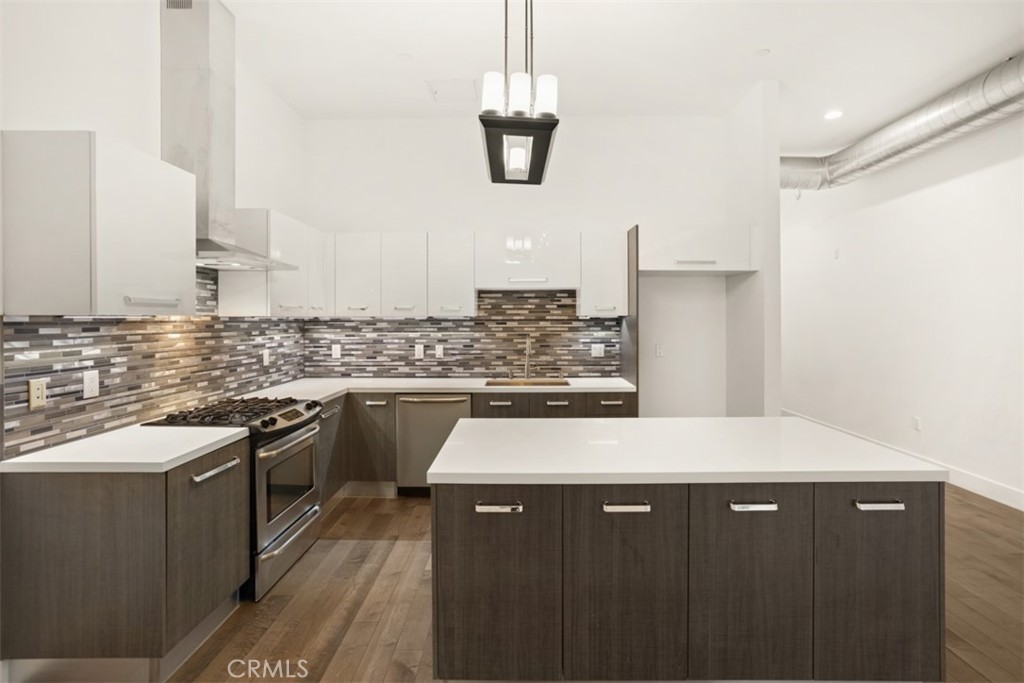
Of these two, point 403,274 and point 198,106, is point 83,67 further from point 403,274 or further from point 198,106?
point 403,274

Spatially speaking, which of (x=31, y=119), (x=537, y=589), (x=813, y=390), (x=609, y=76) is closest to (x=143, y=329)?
(x=31, y=119)

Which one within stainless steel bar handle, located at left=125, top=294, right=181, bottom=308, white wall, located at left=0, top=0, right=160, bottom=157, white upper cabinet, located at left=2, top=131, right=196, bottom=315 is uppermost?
white wall, located at left=0, top=0, right=160, bottom=157

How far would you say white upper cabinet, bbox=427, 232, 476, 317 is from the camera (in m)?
4.08

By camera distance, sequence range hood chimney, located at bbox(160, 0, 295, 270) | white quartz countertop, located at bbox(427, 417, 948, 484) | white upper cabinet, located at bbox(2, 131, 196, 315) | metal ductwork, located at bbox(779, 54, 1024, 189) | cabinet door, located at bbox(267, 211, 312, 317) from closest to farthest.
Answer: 1. white quartz countertop, located at bbox(427, 417, 948, 484)
2. white upper cabinet, located at bbox(2, 131, 196, 315)
3. range hood chimney, located at bbox(160, 0, 295, 270)
4. cabinet door, located at bbox(267, 211, 312, 317)
5. metal ductwork, located at bbox(779, 54, 1024, 189)

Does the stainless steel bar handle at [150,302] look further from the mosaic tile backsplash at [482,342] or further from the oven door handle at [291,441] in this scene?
the mosaic tile backsplash at [482,342]

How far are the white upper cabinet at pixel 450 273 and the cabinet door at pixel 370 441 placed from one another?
33.5 inches

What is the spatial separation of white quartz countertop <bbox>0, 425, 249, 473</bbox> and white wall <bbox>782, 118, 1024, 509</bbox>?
202 inches

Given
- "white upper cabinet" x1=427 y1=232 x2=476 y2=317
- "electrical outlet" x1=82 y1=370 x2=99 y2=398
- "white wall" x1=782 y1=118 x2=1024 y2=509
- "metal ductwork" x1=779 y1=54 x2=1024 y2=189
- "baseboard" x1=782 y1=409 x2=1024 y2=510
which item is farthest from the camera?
A: "white upper cabinet" x1=427 y1=232 x2=476 y2=317

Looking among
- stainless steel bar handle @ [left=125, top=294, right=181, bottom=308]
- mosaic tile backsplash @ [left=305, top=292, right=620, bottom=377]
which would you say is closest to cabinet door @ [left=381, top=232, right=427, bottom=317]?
mosaic tile backsplash @ [left=305, top=292, right=620, bottom=377]

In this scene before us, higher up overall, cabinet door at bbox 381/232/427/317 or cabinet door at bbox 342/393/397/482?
cabinet door at bbox 381/232/427/317

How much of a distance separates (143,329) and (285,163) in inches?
79.6

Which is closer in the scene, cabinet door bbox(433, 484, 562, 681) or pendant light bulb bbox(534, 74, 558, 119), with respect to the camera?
pendant light bulb bbox(534, 74, 558, 119)

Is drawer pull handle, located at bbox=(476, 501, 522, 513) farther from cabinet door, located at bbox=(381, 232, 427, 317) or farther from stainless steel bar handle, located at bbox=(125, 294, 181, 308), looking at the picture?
cabinet door, located at bbox=(381, 232, 427, 317)

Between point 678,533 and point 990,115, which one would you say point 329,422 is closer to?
point 678,533
